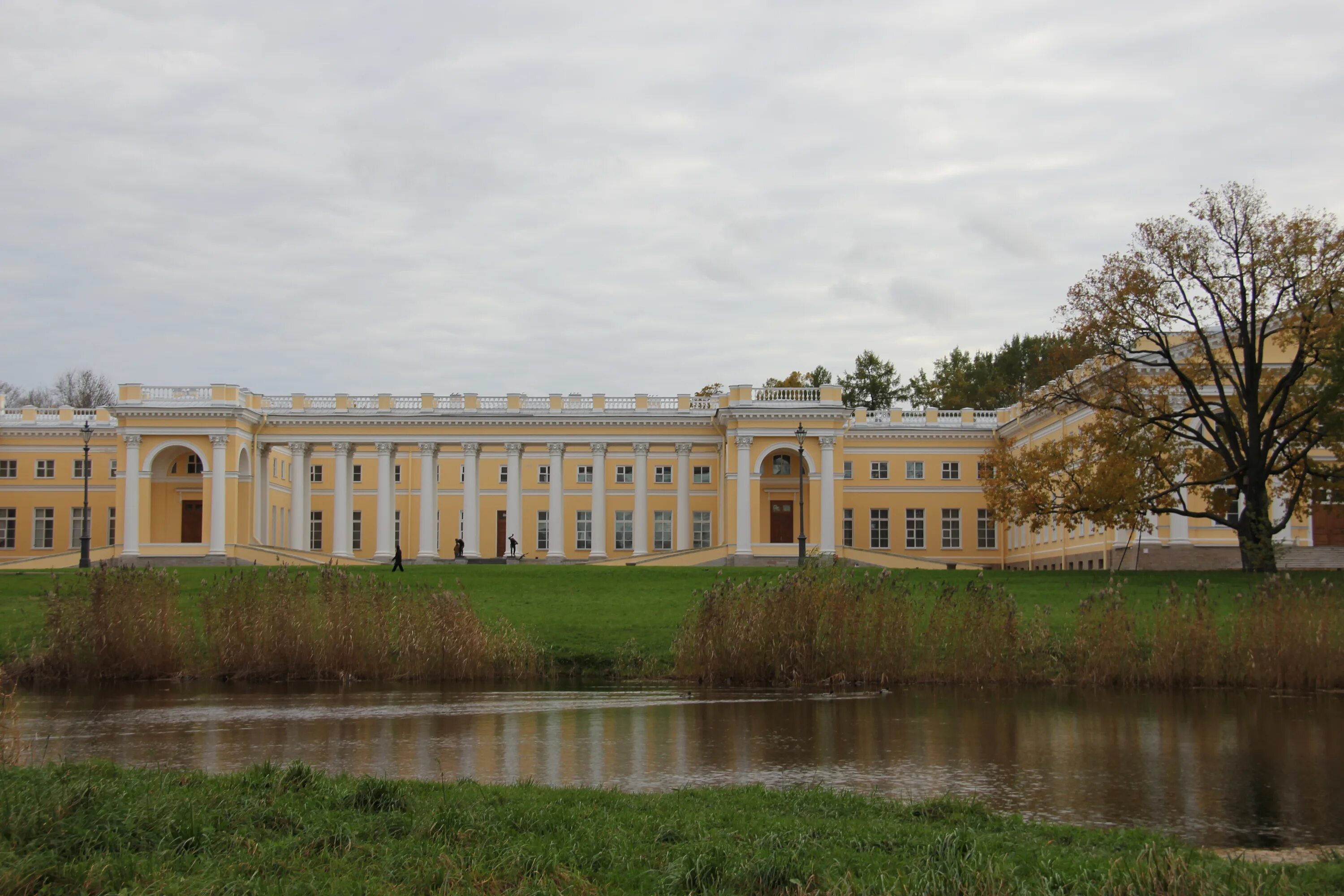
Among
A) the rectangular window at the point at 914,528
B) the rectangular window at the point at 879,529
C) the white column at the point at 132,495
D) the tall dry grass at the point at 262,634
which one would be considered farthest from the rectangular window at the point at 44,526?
the tall dry grass at the point at 262,634

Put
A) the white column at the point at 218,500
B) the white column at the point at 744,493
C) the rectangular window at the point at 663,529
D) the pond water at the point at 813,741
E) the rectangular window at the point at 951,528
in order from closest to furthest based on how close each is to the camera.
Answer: the pond water at the point at 813,741
the white column at the point at 744,493
the white column at the point at 218,500
the rectangular window at the point at 951,528
the rectangular window at the point at 663,529

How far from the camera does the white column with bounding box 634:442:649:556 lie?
70.5 m

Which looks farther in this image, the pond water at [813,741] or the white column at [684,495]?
the white column at [684,495]

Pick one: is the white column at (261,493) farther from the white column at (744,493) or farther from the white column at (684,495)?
the white column at (744,493)

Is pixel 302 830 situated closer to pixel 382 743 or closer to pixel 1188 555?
pixel 382 743

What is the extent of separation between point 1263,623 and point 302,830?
1939cm

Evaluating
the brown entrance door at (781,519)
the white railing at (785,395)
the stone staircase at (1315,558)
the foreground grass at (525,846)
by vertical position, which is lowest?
the foreground grass at (525,846)

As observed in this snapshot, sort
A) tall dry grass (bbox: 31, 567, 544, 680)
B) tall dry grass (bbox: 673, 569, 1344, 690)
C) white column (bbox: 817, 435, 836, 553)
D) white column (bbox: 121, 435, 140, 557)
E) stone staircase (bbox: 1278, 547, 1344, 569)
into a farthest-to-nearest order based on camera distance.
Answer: white column (bbox: 817, 435, 836, 553), white column (bbox: 121, 435, 140, 557), stone staircase (bbox: 1278, 547, 1344, 569), tall dry grass (bbox: 31, 567, 544, 680), tall dry grass (bbox: 673, 569, 1344, 690)

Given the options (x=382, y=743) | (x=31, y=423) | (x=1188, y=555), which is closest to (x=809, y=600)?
(x=382, y=743)

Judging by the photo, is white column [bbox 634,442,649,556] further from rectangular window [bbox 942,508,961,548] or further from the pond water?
the pond water

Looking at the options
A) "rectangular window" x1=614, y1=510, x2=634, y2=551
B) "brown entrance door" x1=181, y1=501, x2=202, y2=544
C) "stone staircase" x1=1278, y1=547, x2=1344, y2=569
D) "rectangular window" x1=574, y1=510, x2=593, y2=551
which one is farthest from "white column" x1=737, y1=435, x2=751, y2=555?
"brown entrance door" x1=181, y1=501, x2=202, y2=544

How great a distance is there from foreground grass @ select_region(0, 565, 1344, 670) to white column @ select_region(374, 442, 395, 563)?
18835mm

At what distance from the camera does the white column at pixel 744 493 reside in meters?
64.7

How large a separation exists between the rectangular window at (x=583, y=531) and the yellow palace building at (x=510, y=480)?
0.20 m
